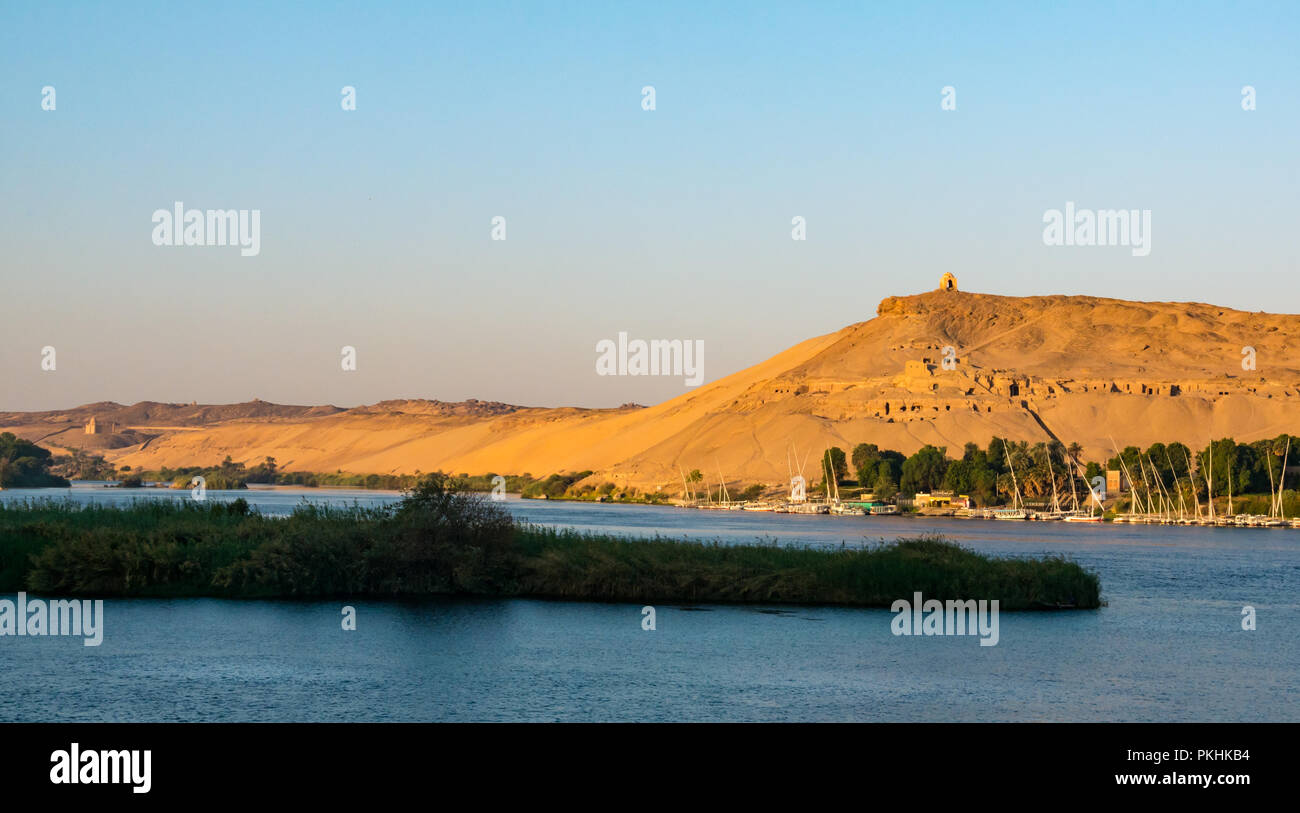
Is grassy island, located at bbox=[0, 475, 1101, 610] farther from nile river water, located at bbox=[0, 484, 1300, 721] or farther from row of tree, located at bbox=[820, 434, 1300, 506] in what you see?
row of tree, located at bbox=[820, 434, 1300, 506]

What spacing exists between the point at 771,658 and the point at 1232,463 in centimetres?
8526

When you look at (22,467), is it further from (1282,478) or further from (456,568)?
(1282,478)

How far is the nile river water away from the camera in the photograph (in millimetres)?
22109

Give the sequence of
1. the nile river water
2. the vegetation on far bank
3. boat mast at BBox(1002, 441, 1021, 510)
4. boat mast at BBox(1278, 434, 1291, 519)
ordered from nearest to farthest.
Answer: the nile river water → boat mast at BBox(1278, 434, 1291, 519) → boat mast at BBox(1002, 441, 1021, 510) → the vegetation on far bank

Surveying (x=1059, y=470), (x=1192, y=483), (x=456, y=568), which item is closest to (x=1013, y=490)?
(x=1059, y=470)

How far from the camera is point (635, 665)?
26.1m

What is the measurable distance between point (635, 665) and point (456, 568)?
1308 cm

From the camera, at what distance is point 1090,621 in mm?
34875

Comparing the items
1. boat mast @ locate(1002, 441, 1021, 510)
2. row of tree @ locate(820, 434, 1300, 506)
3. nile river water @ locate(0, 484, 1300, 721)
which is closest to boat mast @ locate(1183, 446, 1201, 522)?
row of tree @ locate(820, 434, 1300, 506)

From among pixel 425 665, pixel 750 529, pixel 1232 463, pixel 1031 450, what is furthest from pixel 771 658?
pixel 1031 450

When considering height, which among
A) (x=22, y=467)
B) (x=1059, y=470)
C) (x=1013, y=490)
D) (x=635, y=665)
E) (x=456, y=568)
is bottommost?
(x=635, y=665)

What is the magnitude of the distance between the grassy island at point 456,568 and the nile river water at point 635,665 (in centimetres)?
149

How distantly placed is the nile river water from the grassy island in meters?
1.49
